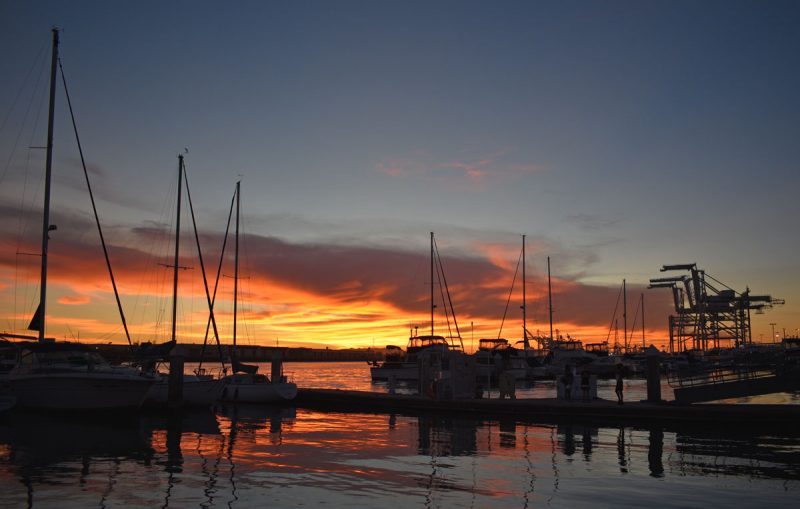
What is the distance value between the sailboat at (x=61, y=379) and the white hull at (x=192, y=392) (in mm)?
1650

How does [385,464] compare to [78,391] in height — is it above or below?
below

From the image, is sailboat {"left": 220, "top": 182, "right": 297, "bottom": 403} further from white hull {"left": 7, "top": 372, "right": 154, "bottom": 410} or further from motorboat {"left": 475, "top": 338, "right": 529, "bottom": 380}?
motorboat {"left": 475, "top": 338, "right": 529, "bottom": 380}

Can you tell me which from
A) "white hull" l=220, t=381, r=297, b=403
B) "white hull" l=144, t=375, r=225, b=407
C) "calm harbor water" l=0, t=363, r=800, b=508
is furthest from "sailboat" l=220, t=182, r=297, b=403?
"calm harbor water" l=0, t=363, r=800, b=508

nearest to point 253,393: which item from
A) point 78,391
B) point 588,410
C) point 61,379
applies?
point 78,391

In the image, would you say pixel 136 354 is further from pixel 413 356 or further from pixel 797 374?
pixel 413 356

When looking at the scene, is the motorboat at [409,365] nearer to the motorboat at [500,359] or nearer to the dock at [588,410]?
the motorboat at [500,359]

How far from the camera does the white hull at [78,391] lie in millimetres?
35125

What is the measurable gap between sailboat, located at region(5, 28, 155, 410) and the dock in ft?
41.4

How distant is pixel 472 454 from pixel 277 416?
18.6 m

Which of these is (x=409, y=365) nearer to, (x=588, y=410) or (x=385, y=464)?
(x=588, y=410)

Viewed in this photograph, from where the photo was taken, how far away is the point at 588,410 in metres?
32.9

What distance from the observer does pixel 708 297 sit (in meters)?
106

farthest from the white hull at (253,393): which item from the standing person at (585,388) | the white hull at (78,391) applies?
the standing person at (585,388)

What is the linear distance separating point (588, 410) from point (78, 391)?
84.5 ft
